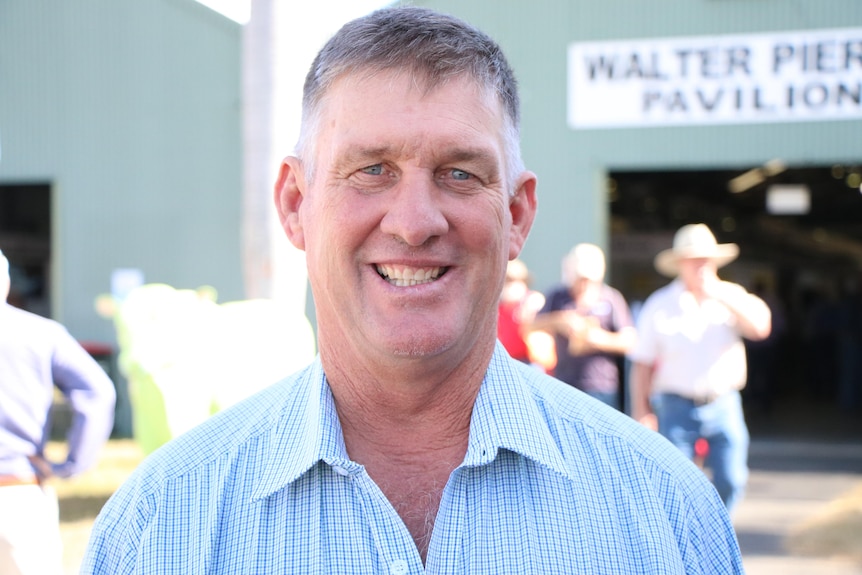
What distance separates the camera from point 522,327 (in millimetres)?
8062

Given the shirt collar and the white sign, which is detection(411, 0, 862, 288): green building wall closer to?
the white sign

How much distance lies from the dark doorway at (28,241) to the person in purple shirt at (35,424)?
477 inches

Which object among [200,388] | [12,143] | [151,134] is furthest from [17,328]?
[12,143]

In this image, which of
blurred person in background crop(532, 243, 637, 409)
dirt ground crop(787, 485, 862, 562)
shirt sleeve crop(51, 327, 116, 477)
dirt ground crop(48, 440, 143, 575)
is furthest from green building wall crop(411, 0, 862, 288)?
shirt sleeve crop(51, 327, 116, 477)

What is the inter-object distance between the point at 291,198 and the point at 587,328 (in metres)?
5.81

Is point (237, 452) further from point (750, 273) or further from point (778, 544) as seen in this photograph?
point (750, 273)

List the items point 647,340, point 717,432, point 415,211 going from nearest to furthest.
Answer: point 415,211, point 717,432, point 647,340

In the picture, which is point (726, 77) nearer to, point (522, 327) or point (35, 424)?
point (522, 327)

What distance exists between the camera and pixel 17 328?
4.38 metres

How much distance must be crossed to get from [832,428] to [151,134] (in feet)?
35.3

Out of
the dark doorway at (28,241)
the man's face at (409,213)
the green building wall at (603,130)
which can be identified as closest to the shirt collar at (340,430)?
the man's face at (409,213)

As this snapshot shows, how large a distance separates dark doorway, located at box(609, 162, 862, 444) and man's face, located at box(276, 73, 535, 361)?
432 inches

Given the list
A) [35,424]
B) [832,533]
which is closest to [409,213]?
[35,424]

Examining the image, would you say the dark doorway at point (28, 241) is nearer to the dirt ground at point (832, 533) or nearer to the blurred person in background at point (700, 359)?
the blurred person in background at point (700, 359)
